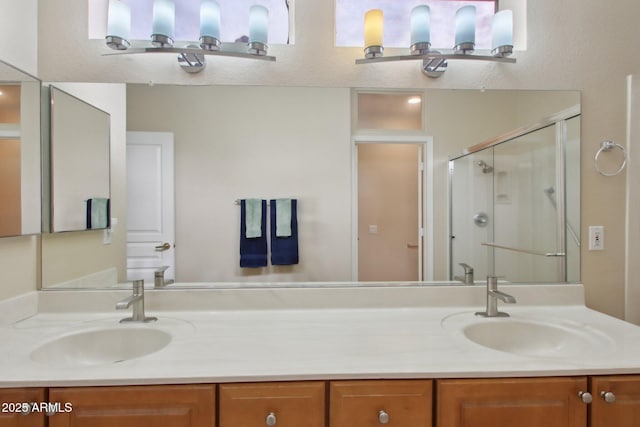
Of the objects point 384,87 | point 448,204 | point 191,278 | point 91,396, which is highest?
point 384,87

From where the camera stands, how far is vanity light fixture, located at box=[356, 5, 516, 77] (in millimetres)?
1329

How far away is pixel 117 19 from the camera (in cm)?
128

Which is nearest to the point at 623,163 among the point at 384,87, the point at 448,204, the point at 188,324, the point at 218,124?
the point at 448,204

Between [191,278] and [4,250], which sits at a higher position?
[4,250]

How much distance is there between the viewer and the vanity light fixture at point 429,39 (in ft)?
4.36

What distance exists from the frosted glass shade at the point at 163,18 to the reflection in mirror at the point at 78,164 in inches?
17.5

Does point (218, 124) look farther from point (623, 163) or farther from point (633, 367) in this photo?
point (623, 163)

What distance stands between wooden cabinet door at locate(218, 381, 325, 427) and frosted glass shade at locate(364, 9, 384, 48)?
130cm

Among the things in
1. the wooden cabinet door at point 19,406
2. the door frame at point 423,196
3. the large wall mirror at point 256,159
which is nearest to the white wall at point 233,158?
the large wall mirror at point 256,159

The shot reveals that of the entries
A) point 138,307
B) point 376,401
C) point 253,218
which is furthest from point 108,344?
point 376,401

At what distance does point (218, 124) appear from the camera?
56.0 inches

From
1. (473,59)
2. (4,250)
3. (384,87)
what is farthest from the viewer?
(384,87)

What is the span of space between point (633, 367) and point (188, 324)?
1406mm

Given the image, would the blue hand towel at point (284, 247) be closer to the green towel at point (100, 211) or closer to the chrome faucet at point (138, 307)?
the chrome faucet at point (138, 307)
